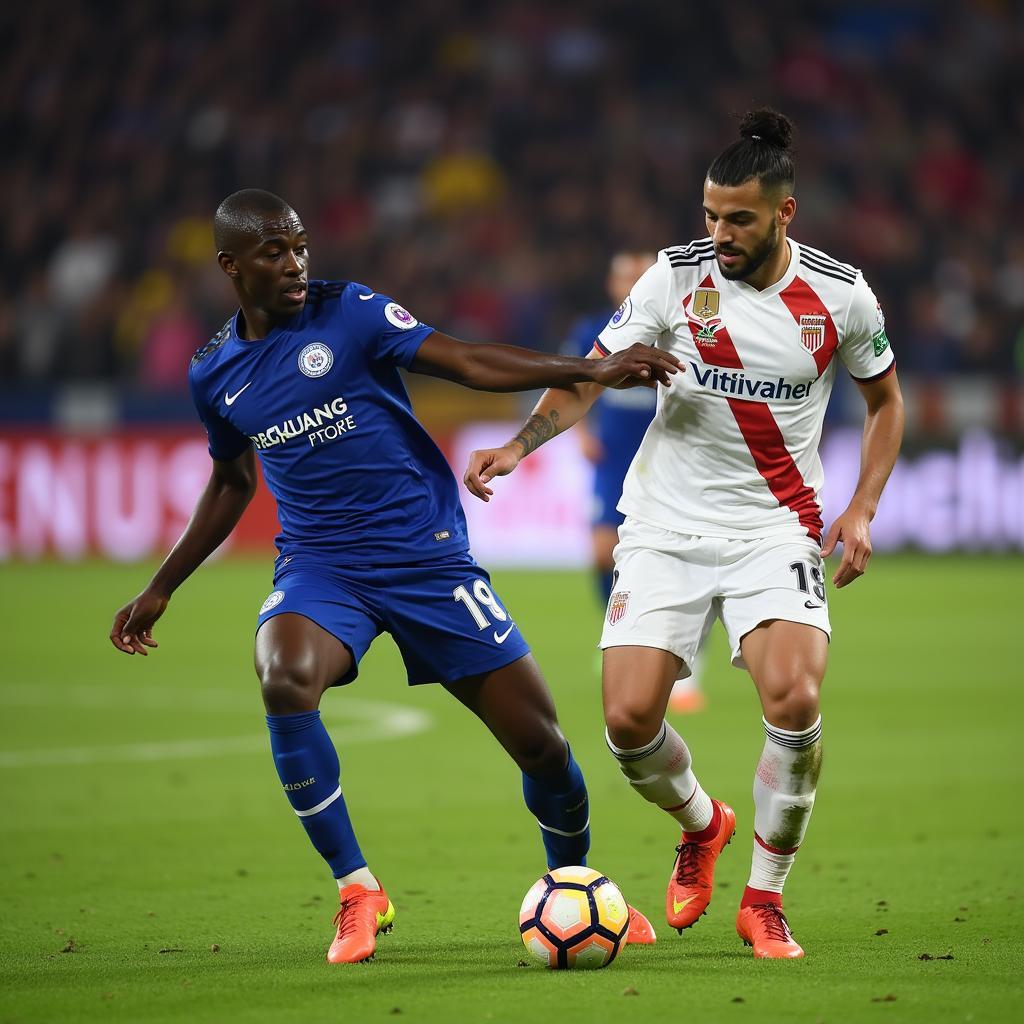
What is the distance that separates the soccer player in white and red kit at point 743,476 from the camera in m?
5.24

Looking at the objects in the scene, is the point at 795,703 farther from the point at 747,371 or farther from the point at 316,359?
the point at 316,359

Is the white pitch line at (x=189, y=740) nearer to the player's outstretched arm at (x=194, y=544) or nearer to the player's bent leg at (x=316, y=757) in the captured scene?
the player's outstretched arm at (x=194, y=544)

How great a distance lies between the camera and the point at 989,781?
852 cm

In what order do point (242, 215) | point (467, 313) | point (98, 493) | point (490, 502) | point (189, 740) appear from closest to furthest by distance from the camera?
point (242, 215) < point (189, 740) < point (490, 502) < point (98, 493) < point (467, 313)

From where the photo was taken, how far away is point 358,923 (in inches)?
201

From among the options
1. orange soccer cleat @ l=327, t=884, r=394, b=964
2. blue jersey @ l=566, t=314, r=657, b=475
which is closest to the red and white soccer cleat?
orange soccer cleat @ l=327, t=884, r=394, b=964

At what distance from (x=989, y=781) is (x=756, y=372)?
12.7ft

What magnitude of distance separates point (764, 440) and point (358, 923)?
187 cm

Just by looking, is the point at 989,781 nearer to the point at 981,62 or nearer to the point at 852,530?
the point at 852,530

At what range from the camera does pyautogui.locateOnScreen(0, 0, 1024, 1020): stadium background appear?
843cm

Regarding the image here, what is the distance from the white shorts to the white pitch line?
15.3ft

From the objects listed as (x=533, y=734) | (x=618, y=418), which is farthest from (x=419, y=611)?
(x=618, y=418)

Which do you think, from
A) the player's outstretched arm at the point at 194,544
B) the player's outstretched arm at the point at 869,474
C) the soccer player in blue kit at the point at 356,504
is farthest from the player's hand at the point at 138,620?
the player's outstretched arm at the point at 869,474

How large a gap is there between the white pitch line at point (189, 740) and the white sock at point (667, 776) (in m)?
4.41
